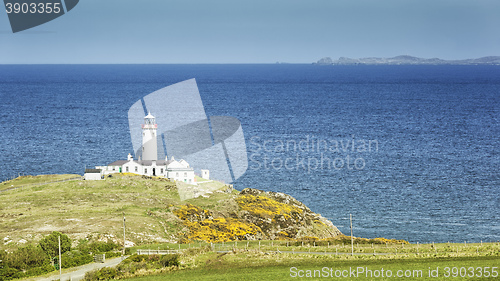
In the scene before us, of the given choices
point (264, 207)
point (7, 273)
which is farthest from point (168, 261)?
point (264, 207)

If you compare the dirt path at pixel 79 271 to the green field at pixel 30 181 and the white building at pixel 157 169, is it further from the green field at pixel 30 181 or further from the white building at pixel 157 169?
the white building at pixel 157 169

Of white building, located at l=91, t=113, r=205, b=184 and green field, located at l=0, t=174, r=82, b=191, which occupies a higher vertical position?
white building, located at l=91, t=113, r=205, b=184

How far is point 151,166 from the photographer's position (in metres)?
87.4

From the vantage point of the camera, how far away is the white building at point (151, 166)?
84.5 m

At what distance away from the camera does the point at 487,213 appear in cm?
7831

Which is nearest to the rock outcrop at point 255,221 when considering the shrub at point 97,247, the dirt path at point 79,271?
the shrub at point 97,247

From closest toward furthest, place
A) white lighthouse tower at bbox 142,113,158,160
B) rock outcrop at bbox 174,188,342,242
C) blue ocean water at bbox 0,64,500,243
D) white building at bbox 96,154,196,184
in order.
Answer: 1. rock outcrop at bbox 174,188,342,242
2. blue ocean water at bbox 0,64,500,243
3. white building at bbox 96,154,196,184
4. white lighthouse tower at bbox 142,113,158,160

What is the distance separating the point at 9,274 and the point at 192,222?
22.9m

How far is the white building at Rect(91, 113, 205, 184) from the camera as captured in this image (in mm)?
84500

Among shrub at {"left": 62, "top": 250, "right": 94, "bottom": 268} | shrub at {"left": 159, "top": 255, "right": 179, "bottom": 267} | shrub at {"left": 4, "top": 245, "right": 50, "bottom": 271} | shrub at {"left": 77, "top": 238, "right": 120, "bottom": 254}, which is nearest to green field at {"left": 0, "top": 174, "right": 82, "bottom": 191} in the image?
shrub at {"left": 77, "top": 238, "right": 120, "bottom": 254}

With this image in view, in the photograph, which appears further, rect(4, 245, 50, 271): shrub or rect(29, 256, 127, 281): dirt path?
rect(4, 245, 50, 271): shrub

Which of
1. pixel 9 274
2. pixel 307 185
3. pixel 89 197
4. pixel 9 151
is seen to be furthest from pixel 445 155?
pixel 9 274

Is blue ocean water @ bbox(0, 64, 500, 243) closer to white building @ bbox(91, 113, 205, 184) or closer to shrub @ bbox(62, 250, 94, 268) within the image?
white building @ bbox(91, 113, 205, 184)

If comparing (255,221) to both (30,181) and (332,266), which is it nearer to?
(332,266)
